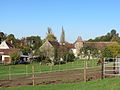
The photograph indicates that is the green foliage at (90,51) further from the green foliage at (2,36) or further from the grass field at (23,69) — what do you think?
the green foliage at (2,36)

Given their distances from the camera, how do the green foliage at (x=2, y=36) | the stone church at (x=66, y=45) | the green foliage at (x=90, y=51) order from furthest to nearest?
the green foliage at (x=2, y=36) → the green foliage at (x=90, y=51) → the stone church at (x=66, y=45)

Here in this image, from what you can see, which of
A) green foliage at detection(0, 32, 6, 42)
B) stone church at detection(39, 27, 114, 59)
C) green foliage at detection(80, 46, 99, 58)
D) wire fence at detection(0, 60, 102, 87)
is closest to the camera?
wire fence at detection(0, 60, 102, 87)

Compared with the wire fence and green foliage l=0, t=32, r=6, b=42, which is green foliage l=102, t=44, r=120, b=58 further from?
green foliage l=0, t=32, r=6, b=42

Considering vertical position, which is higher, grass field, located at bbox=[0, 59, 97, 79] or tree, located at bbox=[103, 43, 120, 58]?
tree, located at bbox=[103, 43, 120, 58]

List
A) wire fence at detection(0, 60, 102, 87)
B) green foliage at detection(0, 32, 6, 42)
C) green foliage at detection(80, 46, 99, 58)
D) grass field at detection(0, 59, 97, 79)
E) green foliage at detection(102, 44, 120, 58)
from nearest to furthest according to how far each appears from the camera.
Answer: wire fence at detection(0, 60, 102, 87) < grass field at detection(0, 59, 97, 79) < green foliage at detection(102, 44, 120, 58) < green foliage at detection(80, 46, 99, 58) < green foliage at detection(0, 32, 6, 42)

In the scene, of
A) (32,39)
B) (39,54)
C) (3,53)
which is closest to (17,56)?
(39,54)

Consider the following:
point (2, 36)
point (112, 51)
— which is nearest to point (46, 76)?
point (112, 51)

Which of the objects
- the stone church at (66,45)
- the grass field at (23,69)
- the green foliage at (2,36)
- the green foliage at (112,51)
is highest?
the green foliage at (2,36)

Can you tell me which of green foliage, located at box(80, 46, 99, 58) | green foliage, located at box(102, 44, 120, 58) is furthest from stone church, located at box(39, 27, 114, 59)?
green foliage, located at box(102, 44, 120, 58)

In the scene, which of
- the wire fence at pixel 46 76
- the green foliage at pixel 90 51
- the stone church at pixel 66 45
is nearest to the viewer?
the wire fence at pixel 46 76

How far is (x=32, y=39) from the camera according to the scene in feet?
453

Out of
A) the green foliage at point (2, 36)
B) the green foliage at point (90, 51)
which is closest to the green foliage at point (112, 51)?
the green foliage at point (90, 51)

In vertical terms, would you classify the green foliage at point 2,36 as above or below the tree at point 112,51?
above

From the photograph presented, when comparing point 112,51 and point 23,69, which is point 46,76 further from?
point 112,51
